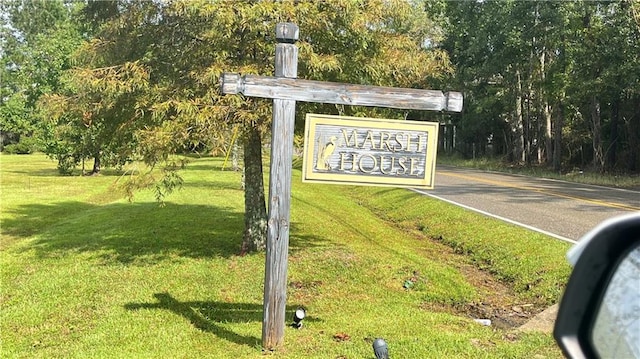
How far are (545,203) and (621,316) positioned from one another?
585 inches

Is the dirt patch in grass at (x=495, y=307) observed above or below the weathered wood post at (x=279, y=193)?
below

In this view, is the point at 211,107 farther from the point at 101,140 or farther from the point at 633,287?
the point at 633,287

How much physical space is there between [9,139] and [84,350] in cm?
5828

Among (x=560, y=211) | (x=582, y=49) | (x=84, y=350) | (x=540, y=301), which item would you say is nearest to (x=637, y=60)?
(x=582, y=49)

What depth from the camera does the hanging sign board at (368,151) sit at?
5.24m

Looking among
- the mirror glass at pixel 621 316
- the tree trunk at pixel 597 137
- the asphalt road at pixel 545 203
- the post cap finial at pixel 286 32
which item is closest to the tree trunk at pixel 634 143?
the tree trunk at pixel 597 137

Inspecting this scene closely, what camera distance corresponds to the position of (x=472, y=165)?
40375 mm

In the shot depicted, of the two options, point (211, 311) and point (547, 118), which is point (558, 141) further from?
point (211, 311)

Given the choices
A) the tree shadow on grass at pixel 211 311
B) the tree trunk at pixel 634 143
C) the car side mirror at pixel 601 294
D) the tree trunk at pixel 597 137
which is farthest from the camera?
the tree trunk at pixel 634 143

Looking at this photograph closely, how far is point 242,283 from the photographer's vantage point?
7.91 meters

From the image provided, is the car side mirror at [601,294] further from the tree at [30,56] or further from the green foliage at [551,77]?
the green foliage at [551,77]

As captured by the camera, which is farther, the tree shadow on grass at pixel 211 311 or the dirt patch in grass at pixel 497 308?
the dirt patch in grass at pixel 497 308

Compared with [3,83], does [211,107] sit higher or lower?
lower

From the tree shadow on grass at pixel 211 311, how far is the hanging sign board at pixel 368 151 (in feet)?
6.47
